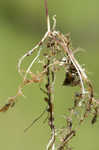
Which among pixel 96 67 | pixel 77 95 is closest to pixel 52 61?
pixel 77 95

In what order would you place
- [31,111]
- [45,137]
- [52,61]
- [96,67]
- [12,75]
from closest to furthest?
[52,61]
[45,137]
[31,111]
[12,75]
[96,67]

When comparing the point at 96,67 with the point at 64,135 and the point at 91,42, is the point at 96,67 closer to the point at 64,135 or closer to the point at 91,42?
the point at 91,42

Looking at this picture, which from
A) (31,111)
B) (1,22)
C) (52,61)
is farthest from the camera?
(1,22)

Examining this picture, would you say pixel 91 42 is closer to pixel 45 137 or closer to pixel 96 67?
pixel 96 67

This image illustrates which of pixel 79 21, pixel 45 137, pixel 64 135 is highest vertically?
pixel 79 21

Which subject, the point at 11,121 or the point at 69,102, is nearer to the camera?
the point at 11,121

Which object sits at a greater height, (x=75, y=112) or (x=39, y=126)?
(x=75, y=112)
